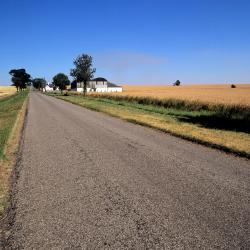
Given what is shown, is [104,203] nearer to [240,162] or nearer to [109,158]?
[109,158]

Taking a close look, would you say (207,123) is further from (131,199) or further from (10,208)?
(10,208)

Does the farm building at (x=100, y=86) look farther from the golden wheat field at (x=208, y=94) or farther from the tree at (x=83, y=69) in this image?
the tree at (x=83, y=69)

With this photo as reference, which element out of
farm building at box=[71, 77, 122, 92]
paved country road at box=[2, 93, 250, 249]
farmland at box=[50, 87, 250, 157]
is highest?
paved country road at box=[2, 93, 250, 249]

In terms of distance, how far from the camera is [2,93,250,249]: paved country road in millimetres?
5176

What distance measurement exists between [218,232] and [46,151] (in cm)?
794

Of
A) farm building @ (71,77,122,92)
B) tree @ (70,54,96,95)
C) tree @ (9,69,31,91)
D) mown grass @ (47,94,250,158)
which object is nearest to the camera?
mown grass @ (47,94,250,158)

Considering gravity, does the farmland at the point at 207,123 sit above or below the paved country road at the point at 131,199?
below

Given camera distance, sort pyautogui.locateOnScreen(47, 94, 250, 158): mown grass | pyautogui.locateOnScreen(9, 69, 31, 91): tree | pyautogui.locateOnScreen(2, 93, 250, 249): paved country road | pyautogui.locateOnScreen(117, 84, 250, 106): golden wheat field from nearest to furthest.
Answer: pyautogui.locateOnScreen(2, 93, 250, 249): paved country road
pyautogui.locateOnScreen(47, 94, 250, 158): mown grass
pyautogui.locateOnScreen(117, 84, 250, 106): golden wheat field
pyautogui.locateOnScreen(9, 69, 31, 91): tree

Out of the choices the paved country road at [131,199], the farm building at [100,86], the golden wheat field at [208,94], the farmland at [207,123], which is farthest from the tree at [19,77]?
the paved country road at [131,199]

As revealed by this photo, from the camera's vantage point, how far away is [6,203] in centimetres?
682

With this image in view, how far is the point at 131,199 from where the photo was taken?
22.8 ft

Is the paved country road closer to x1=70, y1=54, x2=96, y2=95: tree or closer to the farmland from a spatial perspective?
the farmland

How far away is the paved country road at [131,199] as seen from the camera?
17.0 feet

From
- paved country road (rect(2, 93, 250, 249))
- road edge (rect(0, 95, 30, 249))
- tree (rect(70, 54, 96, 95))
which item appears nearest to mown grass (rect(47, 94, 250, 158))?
paved country road (rect(2, 93, 250, 249))
